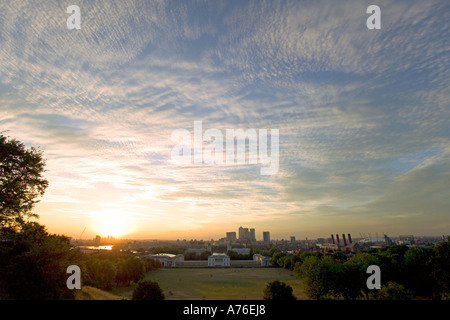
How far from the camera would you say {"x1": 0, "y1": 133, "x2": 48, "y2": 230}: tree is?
26156 millimetres

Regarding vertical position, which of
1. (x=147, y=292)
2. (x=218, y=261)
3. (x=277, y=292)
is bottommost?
(x=218, y=261)

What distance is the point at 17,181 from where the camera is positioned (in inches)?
1065

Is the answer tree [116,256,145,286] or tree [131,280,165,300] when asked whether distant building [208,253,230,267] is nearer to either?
tree [116,256,145,286]

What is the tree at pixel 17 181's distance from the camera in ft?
85.8

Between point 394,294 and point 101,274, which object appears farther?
point 101,274

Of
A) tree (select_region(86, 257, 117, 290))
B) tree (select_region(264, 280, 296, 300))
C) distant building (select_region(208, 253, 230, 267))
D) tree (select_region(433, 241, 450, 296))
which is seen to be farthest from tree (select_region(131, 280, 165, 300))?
distant building (select_region(208, 253, 230, 267))

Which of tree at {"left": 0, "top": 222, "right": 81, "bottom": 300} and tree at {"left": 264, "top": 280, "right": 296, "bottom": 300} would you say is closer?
tree at {"left": 0, "top": 222, "right": 81, "bottom": 300}

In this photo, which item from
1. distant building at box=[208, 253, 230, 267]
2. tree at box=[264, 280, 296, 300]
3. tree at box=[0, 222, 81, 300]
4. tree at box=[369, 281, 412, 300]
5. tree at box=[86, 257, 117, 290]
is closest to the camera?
tree at box=[0, 222, 81, 300]

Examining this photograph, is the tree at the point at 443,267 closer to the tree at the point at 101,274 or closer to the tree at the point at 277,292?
the tree at the point at 277,292

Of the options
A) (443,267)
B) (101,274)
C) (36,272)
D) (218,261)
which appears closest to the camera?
(36,272)

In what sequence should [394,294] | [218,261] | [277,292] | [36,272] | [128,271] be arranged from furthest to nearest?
[218,261] → [128,271] → [277,292] → [394,294] → [36,272]

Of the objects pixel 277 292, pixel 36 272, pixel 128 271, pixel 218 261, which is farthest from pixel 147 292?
pixel 218 261

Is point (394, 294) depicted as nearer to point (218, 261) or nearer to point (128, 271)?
point (128, 271)
